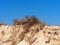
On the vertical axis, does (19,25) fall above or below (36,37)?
above

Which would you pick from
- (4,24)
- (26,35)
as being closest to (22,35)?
(26,35)

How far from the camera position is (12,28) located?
1485 centimetres

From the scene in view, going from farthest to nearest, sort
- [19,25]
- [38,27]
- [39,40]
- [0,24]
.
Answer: [0,24] < [19,25] < [38,27] < [39,40]

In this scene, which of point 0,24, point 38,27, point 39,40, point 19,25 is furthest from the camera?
point 0,24

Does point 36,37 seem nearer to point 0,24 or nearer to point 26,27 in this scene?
point 26,27

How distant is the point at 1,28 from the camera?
15.4 meters

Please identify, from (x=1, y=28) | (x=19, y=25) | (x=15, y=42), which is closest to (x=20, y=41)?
(x=15, y=42)

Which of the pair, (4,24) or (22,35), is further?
(4,24)

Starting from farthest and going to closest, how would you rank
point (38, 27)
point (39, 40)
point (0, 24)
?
point (0, 24)
point (38, 27)
point (39, 40)

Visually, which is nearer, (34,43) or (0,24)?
(34,43)

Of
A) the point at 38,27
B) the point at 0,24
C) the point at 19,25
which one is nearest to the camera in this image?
the point at 38,27

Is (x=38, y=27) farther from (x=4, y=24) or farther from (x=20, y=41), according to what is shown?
(x=4, y=24)

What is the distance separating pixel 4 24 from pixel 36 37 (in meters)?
3.80

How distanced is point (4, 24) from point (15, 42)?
101 inches
